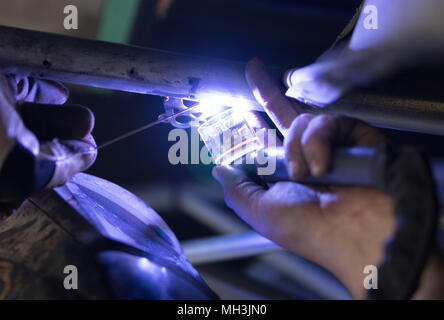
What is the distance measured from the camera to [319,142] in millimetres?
654

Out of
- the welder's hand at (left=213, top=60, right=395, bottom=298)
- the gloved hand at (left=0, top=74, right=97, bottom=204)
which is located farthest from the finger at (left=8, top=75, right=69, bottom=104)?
the welder's hand at (left=213, top=60, right=395, bottom=298)

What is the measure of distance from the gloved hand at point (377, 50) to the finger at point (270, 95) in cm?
4

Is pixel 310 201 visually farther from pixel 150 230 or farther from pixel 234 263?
pixel 234 263

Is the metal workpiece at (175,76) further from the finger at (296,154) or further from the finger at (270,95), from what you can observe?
the finger at (296,154)

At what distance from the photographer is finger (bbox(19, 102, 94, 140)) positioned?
82 cm

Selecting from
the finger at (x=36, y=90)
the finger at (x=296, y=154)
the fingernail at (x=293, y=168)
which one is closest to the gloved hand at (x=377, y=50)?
the finger at (x=296, y=154)

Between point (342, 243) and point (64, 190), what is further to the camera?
point (64, 190)

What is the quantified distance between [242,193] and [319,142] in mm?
319

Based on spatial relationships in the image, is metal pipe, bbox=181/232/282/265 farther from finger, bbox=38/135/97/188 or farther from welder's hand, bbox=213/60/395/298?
finger, bbox=38/135/97/188

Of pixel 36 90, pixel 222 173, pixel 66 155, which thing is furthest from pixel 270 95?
pixel 36 90

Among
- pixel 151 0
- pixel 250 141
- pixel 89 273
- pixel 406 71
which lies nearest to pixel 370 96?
pixel 406 71

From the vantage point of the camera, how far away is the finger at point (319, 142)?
63 centimetres

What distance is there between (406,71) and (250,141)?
42 centimetres

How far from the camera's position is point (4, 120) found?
26.1 inches
